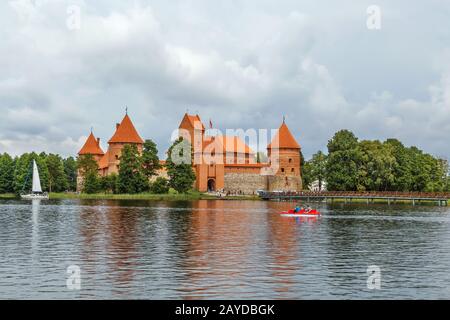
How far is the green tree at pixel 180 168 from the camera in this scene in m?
84.2

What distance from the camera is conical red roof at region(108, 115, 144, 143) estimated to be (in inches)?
4050

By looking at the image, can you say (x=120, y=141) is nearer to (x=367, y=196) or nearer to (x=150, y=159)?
(x=150, y=159)

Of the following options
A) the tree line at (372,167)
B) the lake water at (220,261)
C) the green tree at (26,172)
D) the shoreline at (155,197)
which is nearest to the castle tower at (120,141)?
the shoreline at (155,197)

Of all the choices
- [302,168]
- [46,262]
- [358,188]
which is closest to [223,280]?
[46,262]

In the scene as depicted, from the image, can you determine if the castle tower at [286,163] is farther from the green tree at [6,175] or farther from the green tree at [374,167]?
the green tree at [6,175]

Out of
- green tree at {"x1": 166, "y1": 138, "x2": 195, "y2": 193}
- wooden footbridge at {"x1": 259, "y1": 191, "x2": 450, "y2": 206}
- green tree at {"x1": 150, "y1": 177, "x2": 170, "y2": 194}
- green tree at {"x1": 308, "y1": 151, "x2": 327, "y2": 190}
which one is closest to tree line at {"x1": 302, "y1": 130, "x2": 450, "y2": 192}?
wooden footbridge at {"x1": 259, "y1": 191, "x2": 450, "y2": 206}

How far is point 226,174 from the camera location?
106 metres

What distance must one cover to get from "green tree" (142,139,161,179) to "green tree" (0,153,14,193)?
2902 centimetres

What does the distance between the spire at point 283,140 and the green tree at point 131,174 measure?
27152 millimetres

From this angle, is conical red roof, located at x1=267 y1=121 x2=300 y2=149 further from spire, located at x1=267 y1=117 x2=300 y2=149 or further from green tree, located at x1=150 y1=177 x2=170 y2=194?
green tree, located at x1=150 y1=177 x2=170 y2=194

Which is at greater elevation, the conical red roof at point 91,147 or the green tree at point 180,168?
the conical red roof at point 91,147

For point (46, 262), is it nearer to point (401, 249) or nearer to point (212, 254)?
point (212, 254)

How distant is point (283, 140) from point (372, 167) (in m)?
22.2
